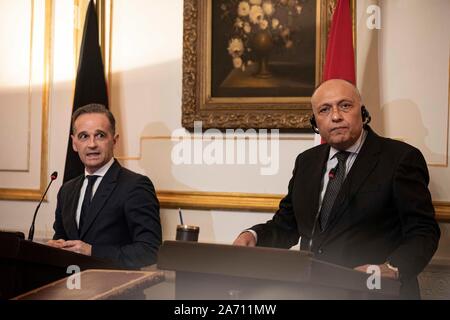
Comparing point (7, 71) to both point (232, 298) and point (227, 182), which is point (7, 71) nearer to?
point (227, 182)

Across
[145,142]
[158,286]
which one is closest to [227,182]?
[145,142]

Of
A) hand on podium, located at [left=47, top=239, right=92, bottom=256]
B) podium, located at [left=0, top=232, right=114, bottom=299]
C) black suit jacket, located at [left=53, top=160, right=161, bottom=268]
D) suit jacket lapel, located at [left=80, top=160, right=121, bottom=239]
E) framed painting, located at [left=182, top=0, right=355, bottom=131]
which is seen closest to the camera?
podium, located at [left=0, top=232, right=114, bottom=299]

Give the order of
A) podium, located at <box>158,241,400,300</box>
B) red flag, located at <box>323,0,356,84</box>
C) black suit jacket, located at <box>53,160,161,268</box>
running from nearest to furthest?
podium, located at <box>158,241,400,300</box> → black suit jacket, located at <box>53,160,161,268</box> → red flag, located at <box>323,0,356,84</box>

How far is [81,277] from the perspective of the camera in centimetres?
166

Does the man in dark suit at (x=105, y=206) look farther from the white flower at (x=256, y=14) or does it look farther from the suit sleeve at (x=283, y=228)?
the white flower at (x=256, y=14)

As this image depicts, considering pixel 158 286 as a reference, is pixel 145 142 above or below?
above

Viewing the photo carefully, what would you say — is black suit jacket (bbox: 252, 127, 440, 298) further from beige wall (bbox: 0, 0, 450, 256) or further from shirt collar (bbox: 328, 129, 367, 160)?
beige wall (bbox: 0, 0, 450, 256)

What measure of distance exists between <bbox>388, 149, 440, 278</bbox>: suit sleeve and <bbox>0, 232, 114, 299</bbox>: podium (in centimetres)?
120

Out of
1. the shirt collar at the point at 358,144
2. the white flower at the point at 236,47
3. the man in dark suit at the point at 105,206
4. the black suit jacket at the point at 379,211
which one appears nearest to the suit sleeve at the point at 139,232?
A: the man in dark suit at the point at 105,206

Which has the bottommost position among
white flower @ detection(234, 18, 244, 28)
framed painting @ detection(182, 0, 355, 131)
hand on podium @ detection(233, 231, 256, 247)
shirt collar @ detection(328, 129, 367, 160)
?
hand on podium @ detection(233, 231, 256, 247)

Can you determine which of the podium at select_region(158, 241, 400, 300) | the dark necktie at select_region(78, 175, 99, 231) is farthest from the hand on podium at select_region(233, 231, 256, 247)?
the podium at select_region(158, 241, 400, 300)

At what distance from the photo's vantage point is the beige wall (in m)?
3.54

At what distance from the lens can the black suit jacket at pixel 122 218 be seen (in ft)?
9.16

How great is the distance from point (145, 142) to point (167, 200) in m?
0.45
